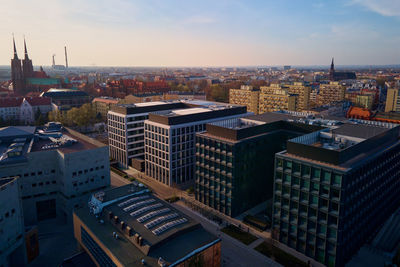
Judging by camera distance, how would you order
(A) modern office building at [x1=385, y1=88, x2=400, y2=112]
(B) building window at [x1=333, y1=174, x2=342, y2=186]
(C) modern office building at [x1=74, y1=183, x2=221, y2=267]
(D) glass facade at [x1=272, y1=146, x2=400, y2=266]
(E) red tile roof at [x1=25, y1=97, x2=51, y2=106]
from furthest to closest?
1. (A) modern office building at [x1=385, y1=88, x2=400, y2=112]
2. (E) red tile roof at [x1=25, y1=97, x2=51, y2=106]
3. (D) glass facade at [x1=272, y1=146, x2=400, y2=266]
4. (B) building window at [x1=333, y1=174, x2=342, y2=186]
5. (C) modern office building at [x1=74, y1=183, x2=221, y2=267]

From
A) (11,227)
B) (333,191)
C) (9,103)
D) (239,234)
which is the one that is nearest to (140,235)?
(11,227)

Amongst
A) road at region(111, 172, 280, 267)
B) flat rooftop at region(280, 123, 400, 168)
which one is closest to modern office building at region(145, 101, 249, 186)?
road at region(111, 172, 280, 267)

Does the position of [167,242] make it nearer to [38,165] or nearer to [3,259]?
[3,259]

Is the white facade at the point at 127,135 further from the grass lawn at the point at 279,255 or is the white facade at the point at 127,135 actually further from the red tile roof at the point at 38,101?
the red tile roof at the point at 38,101

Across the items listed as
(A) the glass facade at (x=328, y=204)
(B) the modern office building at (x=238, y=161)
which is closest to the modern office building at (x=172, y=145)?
(B) the modern office building at (x=238, y=161)

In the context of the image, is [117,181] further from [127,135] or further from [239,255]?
[239,255]

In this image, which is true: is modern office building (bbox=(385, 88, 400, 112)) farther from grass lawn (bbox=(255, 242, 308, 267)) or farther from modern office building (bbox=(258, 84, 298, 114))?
grass lawn (bbox=(255, 242, 308, 267))

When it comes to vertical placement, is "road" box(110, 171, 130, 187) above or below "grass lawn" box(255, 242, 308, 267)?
above
